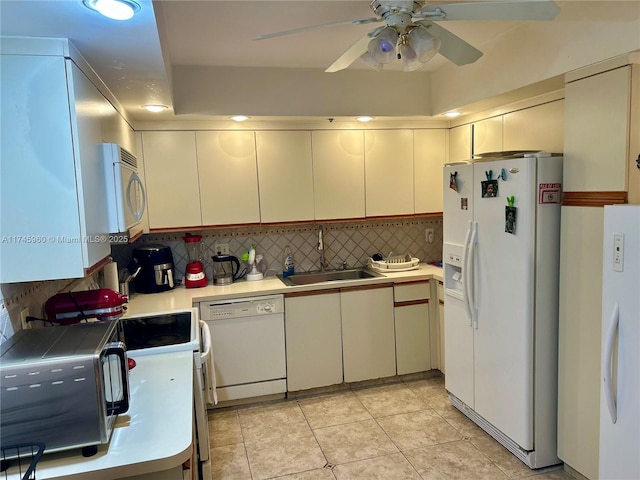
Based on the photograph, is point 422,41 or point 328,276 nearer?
point 422,41

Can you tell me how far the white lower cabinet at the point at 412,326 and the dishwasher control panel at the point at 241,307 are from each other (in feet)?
3.14

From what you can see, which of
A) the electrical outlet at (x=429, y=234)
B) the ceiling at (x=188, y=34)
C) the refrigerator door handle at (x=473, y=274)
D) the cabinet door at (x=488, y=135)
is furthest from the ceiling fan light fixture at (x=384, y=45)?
the electrical outlet at (x=429, y=234)

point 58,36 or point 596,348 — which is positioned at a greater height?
point 58,36

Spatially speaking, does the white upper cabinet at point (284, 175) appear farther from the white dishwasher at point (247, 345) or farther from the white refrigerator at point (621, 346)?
the white refrigerator at point (621, 346)

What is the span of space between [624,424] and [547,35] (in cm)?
186

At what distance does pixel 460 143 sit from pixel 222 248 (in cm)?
214

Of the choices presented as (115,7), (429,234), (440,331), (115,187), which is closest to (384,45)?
(115,7)

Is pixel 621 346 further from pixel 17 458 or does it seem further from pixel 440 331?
pixel 17 458

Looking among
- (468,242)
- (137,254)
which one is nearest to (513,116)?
(468,242)

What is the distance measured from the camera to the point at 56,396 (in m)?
1.24

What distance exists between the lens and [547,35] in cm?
225

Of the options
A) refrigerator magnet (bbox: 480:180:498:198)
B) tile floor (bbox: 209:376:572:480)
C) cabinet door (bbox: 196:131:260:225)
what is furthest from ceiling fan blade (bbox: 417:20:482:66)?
tile floor (bbox: 209:376:572:480)

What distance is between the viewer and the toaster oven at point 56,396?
1.21 meters

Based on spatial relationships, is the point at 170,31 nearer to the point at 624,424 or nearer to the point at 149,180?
the point at 149,180
